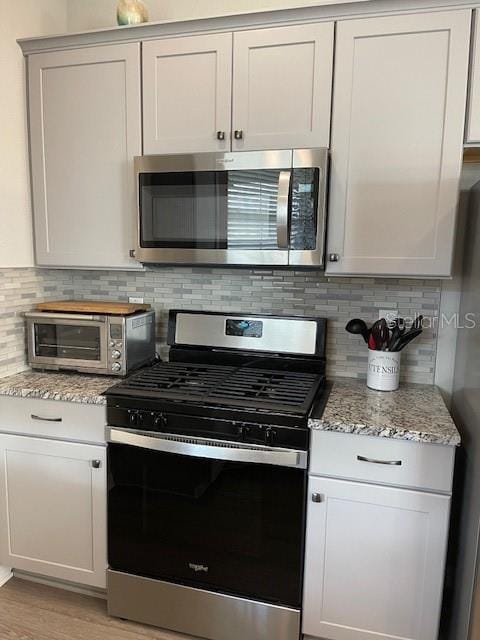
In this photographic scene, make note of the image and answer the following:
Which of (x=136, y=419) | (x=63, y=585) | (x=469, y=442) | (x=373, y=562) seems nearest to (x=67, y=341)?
(x=136, y=419)

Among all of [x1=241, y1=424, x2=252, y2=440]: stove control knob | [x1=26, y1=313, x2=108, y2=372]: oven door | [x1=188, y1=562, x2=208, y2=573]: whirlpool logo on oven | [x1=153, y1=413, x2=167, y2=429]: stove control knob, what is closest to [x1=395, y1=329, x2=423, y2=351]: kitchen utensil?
[x1=241, y1=424, x2=252, y2=440]: stove control knob

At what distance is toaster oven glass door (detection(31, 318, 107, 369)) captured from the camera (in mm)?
Result: 2031

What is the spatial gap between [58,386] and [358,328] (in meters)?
1.27

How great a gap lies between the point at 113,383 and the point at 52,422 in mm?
279

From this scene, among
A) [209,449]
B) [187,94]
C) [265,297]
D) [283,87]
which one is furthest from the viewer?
[265,297]

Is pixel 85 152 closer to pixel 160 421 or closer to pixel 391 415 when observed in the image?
pixel 160 421

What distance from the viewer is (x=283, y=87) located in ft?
5.80

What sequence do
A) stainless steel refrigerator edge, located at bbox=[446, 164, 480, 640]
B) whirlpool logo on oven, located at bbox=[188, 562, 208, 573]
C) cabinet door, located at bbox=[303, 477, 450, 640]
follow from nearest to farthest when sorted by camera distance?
stainless steel refrigerator edge, located at bbox=[446, 164, 480, 640], cabinet door, located at bbox=[303, 477, 450, 640], whirlpool logo on oven, located at bbox=[188, 562, 208, 573]

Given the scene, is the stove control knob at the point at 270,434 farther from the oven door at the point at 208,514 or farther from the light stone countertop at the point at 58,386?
the light stone countertop at the point at 58,386

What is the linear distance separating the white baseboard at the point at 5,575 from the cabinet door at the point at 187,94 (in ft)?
6.42

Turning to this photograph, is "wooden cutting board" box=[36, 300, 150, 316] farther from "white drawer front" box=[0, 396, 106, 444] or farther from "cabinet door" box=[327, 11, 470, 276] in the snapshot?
"cabinet door" box=[327, 11, 470, 276]

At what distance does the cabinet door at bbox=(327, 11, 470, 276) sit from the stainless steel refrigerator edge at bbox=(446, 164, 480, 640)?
14 cm

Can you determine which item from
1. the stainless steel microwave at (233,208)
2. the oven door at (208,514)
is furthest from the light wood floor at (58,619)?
the stainless steel microwave at (233,208)

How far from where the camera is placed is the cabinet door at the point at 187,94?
1.83m
